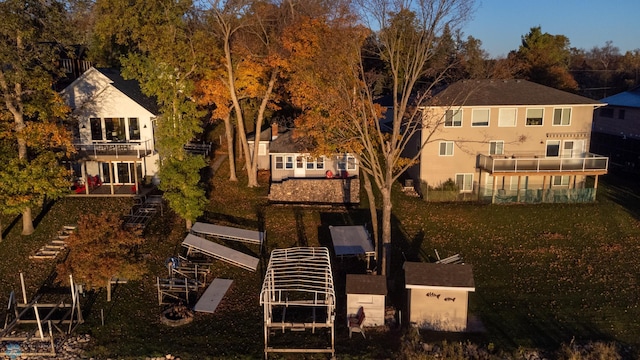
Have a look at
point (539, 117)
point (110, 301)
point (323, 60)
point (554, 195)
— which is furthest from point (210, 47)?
point (554, 195)

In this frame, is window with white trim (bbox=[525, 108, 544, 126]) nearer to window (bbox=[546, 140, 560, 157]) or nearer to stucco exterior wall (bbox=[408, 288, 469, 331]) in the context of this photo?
window (bbox=[546, 140, 560, 157])

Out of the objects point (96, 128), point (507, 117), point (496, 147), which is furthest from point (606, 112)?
point (96, 128)

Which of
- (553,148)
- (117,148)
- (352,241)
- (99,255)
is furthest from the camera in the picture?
(553,148)

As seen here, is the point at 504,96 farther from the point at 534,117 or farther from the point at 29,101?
the point at 29,101

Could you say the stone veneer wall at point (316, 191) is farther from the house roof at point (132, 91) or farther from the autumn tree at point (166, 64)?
the house roof at point (132, 91)

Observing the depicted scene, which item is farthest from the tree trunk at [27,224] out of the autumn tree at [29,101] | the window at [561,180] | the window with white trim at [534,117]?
the window at [561,180]

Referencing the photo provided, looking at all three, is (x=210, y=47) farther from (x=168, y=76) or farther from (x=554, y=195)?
(x=554, y=195)
